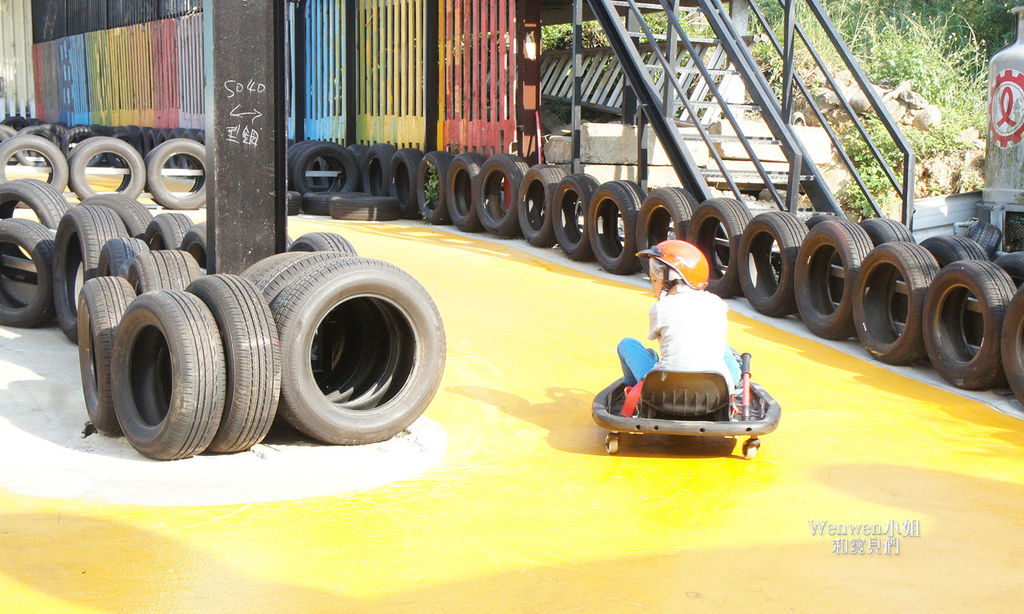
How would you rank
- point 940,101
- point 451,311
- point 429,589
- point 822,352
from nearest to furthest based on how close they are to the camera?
point 429,589 < point 822,352 < point 451,311 < point 940,101

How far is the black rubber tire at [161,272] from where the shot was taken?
19.7ft

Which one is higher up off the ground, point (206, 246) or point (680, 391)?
point (206, 246)

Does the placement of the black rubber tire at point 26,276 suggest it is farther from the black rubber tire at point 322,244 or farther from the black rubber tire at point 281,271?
the black rubber tire at point 281,271

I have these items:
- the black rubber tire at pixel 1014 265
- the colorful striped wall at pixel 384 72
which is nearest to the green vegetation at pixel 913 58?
the colorful striped wall at pixel 384 72

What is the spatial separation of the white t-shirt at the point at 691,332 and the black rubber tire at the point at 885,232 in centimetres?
364

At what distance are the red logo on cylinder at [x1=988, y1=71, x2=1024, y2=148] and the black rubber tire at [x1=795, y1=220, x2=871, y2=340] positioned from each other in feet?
13.1

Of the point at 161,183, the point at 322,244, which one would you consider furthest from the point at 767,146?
the point at 322,244

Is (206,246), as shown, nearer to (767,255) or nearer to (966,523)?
(966,523)

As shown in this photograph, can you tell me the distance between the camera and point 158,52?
79.5 ft

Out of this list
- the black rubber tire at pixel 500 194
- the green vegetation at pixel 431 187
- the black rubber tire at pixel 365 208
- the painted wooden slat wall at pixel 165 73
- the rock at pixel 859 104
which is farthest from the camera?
the painted wooden slat wall at pixel 165 73

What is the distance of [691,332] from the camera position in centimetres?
534

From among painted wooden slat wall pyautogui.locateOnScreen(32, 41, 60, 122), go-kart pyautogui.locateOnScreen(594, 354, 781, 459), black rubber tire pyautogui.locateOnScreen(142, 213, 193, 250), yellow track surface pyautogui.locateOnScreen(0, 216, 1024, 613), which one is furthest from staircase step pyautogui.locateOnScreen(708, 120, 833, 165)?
painted wooden slat wall pyautogui.locateOnScreen(32, 41, 60, 122)

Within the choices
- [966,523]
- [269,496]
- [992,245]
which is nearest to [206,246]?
[269,496]

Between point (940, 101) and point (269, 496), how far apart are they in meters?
16.0
